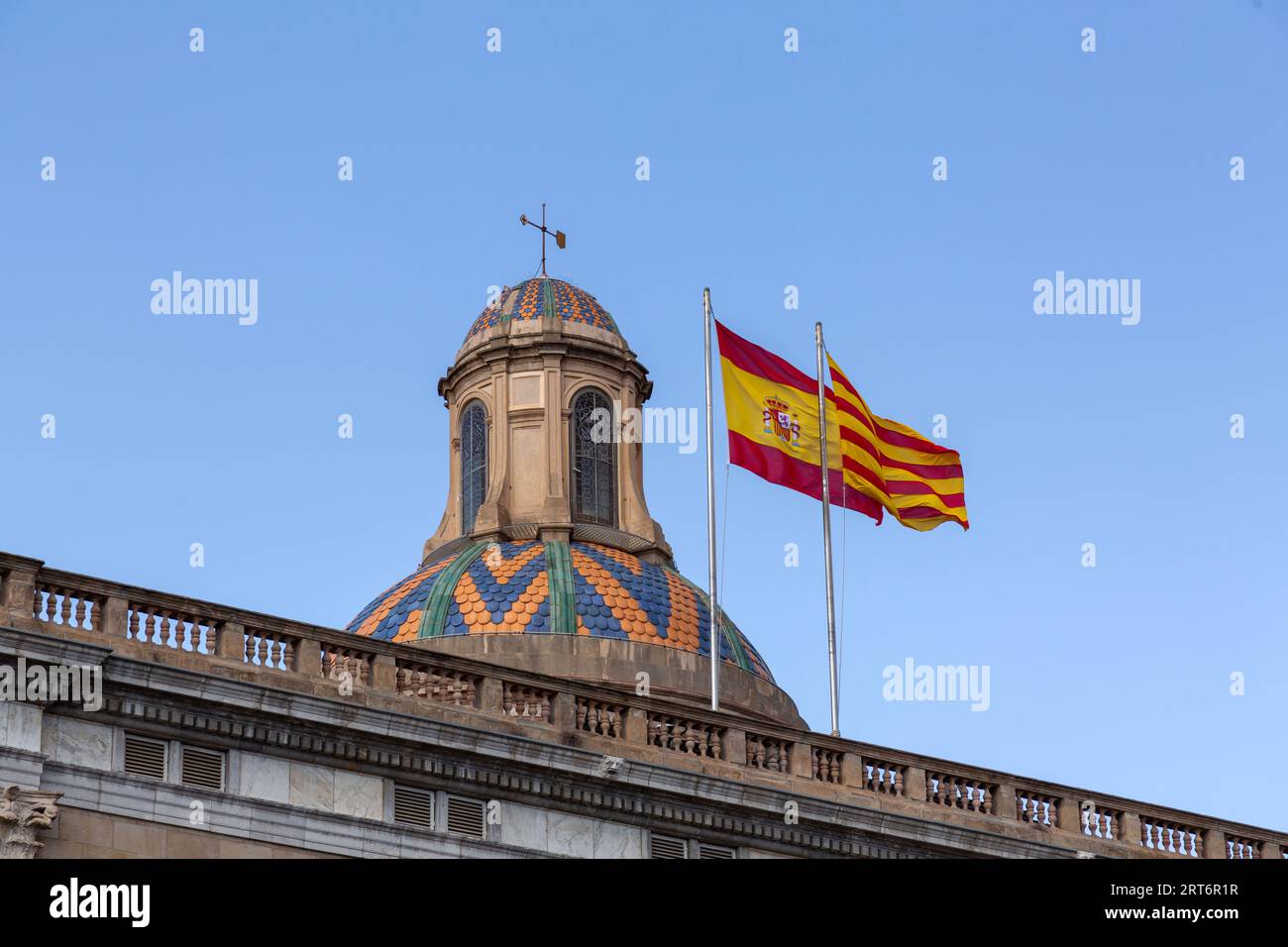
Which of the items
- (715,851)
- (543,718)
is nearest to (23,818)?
(543,718)

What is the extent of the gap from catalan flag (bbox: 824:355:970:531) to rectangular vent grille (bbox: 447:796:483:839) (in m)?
13.0

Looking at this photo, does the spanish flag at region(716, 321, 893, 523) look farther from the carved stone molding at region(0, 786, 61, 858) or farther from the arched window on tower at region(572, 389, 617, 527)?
the arched window on tower at region(572, 389, 617, 527)

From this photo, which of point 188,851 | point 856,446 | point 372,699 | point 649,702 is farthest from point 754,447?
point 188,851

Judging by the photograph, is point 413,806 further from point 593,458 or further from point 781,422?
point 593,458

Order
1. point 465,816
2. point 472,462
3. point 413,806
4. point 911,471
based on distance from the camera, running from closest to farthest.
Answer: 1. point 413,806
2. point 465,816
3. point 911,471
4. point 472,462

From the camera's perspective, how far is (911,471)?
4681 centimetres

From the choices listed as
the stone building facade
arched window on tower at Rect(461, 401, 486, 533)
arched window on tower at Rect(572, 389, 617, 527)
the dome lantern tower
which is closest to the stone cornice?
the stone building facade

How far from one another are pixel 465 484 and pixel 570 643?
961 centimetres

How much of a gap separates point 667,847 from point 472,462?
3155 centimetres

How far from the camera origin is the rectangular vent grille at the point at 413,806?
34562 mm

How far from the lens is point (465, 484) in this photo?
6731 centimetres

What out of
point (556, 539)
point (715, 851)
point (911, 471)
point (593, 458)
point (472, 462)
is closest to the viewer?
point (715, 851)
